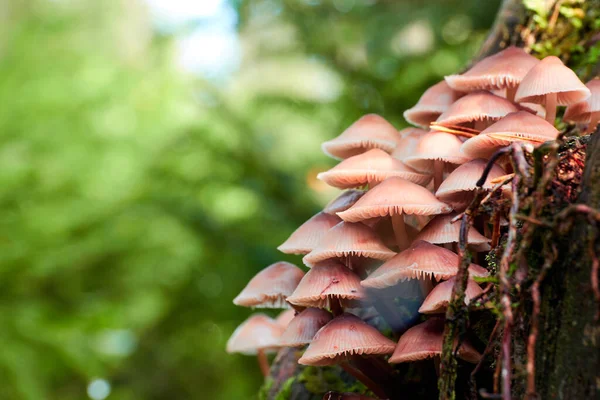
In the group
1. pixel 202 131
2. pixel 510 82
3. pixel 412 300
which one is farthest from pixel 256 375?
pixel 510 82

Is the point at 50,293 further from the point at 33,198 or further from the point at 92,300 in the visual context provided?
the point at 33,198

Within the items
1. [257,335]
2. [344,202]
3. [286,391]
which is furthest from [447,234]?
[257,335]

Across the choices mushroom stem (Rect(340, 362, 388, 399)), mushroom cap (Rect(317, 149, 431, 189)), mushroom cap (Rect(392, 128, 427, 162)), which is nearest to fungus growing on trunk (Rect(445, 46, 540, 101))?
mushroom cap (Rect(392, 128, 427, 162))

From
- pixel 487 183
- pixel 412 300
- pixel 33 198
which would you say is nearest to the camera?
pixel 487 183

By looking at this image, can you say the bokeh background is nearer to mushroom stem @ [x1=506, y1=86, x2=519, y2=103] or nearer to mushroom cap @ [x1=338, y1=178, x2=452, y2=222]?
mushroom stem @ [x1=506, y1=86, x2=519, y2=103]

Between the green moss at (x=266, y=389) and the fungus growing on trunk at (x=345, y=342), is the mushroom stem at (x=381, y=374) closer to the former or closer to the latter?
the fungus growing on trunk at (x=345, y=342)

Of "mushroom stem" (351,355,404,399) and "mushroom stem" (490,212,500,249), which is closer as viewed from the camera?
"mushroom stem" (490,212,500,249)
